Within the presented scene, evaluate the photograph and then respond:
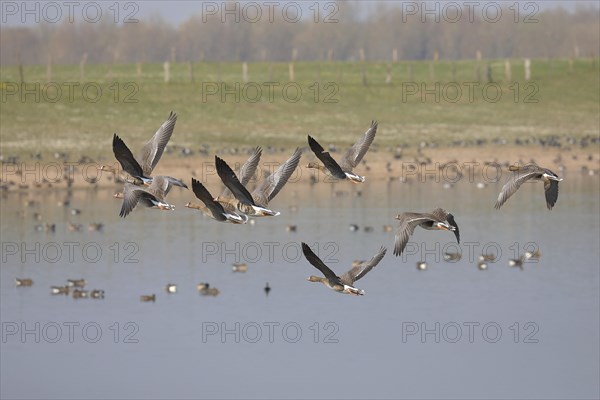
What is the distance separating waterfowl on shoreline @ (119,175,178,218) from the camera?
19.4 metres

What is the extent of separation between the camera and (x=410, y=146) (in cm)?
5644

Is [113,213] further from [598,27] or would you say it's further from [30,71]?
[598,27]

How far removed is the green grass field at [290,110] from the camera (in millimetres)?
56594

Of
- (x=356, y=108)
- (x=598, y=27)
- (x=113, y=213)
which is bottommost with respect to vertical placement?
(x=113, y=213)

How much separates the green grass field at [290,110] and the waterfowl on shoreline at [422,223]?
34.1m

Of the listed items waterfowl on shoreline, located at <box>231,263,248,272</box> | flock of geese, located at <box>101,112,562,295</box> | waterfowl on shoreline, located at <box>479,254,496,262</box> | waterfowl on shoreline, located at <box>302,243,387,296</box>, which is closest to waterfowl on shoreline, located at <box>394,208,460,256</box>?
flock of geese, located at <box>101,112,562,295</box>

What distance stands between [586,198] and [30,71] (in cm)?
4755

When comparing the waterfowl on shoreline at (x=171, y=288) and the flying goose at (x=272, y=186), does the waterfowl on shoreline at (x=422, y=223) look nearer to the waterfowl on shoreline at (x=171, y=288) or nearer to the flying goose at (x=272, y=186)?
the flying goose at (x=272, y=186)

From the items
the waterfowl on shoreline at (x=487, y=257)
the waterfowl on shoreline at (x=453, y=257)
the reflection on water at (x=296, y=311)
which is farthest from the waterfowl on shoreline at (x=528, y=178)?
the waterfowl on shoreline at (x=453, y=257)

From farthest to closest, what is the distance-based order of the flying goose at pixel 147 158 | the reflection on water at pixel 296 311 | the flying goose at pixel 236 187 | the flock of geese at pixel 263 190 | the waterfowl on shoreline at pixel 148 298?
1. the waterfowl on shoreline at pixel 148 298
2. the reflection on water at pixel 296 311
3. the flying goose at pixel 147 158
4. the flock of geese at pixel 263 190
5. the flying goose at pixel 236 187

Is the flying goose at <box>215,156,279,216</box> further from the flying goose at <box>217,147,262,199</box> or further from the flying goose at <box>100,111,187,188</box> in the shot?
the flying goose at <box>100,111,187,188</box>

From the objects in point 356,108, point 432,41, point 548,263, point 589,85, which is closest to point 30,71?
point 356,108

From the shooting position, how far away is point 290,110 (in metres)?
63.7

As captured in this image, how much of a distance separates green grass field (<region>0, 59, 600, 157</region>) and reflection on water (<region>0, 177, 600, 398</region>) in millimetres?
13185
